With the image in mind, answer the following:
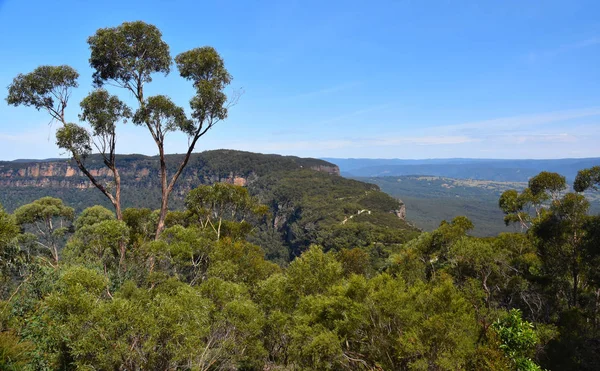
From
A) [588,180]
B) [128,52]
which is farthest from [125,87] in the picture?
[588,180]

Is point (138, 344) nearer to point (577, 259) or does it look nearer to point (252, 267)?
point (252, 267)

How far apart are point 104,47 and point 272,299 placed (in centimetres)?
1200

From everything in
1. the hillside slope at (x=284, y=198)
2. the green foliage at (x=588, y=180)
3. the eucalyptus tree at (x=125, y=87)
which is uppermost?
the eucalyptus tree at (x=125, y=87)

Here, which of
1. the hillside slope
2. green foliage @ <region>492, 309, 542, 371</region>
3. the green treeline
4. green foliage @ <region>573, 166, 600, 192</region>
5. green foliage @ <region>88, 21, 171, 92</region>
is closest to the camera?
the green treeline

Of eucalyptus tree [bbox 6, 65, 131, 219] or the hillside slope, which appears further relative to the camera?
the hillside slope

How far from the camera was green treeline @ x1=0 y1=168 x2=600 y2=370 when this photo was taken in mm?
7051

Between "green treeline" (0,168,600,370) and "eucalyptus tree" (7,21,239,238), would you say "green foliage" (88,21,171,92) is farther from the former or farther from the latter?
"green treeline" (0,168,600,370)

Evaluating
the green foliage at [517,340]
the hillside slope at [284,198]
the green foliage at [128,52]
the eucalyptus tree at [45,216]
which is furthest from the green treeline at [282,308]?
the hillside slope at [284,198]

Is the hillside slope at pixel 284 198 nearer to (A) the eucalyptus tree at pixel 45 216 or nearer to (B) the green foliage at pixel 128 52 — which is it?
(A) the eucalyptus tree at pixel 45 216

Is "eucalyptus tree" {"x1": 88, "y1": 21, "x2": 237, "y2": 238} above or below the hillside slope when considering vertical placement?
above

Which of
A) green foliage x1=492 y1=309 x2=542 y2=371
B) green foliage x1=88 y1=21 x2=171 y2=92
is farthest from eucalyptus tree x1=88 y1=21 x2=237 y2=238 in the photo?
green foliage x1=492 y1=309 x2=542 y2=371

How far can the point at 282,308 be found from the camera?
12.7m

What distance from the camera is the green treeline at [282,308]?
7.05 metres

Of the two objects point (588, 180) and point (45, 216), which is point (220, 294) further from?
point (45, 216)
